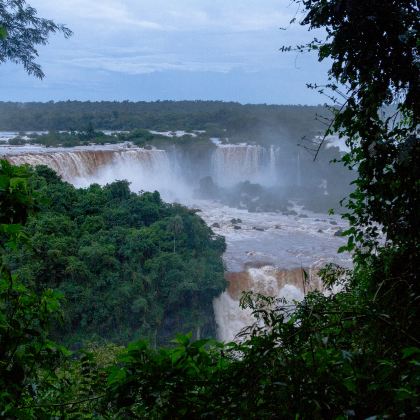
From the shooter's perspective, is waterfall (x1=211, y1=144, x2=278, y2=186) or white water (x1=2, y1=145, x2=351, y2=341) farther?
waterfall (x1=211, y1=144, x2=278, y2=186)

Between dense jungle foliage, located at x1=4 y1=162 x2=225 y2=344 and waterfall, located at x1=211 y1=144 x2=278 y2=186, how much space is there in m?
11.5

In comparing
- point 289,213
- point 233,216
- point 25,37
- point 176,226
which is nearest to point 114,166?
point 233,216

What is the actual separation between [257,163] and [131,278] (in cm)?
1698

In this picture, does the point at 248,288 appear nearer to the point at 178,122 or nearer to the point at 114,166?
the point at 114,166

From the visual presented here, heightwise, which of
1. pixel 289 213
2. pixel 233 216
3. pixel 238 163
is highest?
pixel 238 163

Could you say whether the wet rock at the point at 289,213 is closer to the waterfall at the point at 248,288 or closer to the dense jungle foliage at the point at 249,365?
the waterfall at the point at 248,288

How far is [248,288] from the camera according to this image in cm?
1334

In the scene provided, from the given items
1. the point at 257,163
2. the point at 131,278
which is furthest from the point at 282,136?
the point at 131,278

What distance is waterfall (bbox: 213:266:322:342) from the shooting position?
13.0 m

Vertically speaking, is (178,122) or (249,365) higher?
(178,122)

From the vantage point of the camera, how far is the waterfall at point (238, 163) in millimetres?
26297

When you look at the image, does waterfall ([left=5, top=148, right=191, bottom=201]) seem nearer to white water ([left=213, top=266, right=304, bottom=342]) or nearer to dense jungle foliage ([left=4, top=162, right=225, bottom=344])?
dense jungle foliage ([left=4, top=162, right=225, bottom=344])

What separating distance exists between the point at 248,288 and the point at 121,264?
326 cm

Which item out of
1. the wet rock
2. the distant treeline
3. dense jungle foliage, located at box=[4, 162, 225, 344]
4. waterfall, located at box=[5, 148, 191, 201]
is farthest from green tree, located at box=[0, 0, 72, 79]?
the distant treeline
